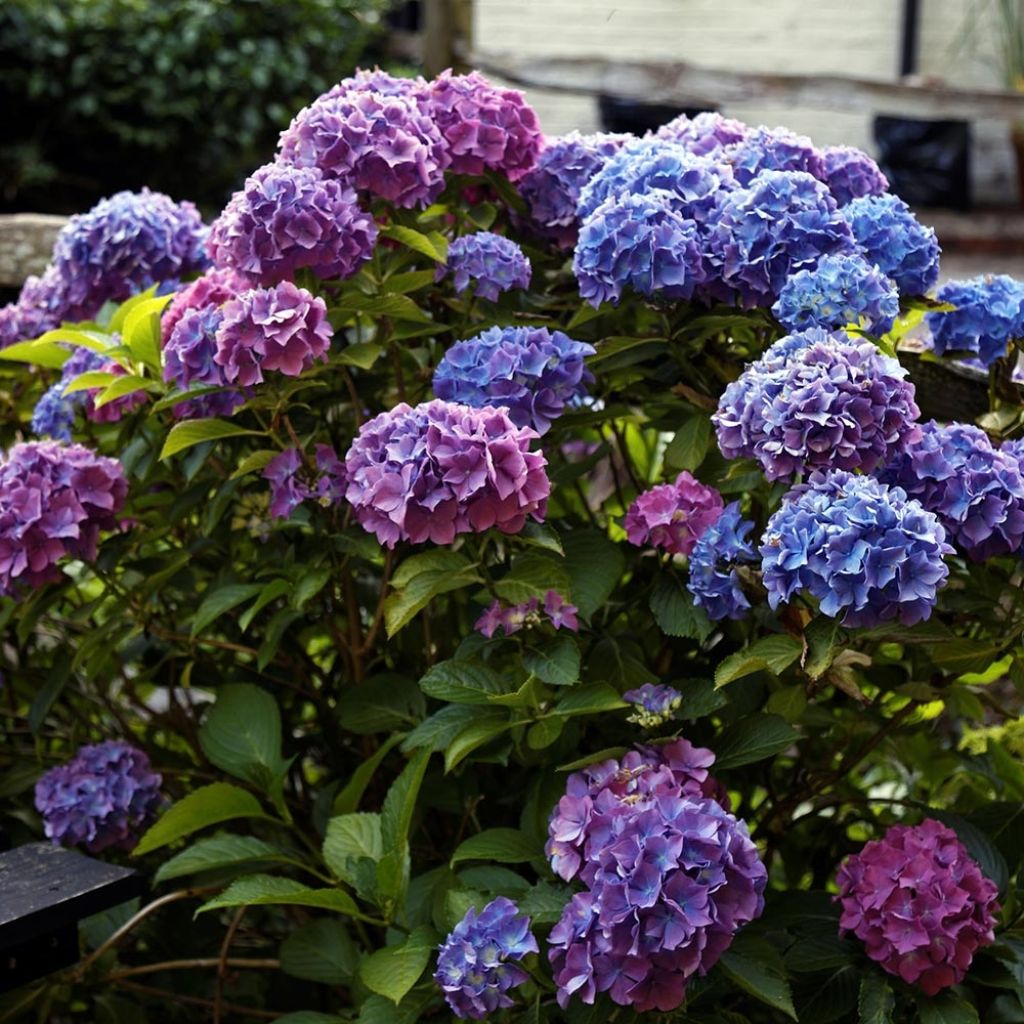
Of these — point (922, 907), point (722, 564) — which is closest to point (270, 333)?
point (722, 564)

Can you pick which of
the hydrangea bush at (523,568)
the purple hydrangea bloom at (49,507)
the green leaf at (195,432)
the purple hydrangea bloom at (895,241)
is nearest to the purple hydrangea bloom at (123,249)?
the hydrangea bush at (523,568)

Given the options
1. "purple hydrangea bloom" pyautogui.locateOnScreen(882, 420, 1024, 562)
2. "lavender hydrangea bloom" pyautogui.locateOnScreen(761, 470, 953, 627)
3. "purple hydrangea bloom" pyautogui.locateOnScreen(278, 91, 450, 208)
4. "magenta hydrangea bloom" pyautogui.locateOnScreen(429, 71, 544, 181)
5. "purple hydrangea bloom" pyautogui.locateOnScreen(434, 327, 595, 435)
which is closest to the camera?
"lavender hydrangea bloom" pyautogui.locateOnScreen(761, 470, 953, 627)

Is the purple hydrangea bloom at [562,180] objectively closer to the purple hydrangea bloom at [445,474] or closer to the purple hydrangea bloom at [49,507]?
the purple hydrangea bloom at [445,474]

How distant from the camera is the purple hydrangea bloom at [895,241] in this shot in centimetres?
148

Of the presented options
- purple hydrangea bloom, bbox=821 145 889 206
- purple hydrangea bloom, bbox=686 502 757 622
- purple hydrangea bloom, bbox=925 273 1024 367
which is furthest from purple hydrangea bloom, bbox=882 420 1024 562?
purple hydrangea bloom, bbox=821 145 889 206

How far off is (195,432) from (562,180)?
0.49 metres

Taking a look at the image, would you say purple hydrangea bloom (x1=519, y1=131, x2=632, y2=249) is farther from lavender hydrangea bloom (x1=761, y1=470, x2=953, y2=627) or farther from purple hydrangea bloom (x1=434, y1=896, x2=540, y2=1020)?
purple hydrangea bloom (x1=434, y1=896, x2=540, y2=1020)

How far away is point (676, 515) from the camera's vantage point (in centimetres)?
140

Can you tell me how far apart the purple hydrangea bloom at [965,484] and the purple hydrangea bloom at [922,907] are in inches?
11.1

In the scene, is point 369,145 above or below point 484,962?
above

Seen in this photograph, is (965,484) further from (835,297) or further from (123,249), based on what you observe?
(123,249)

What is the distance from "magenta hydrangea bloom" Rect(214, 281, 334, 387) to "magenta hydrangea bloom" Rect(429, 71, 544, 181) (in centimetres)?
31

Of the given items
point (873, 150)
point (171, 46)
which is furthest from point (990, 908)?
point (873, 150)

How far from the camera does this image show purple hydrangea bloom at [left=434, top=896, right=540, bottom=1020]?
1.22 m
